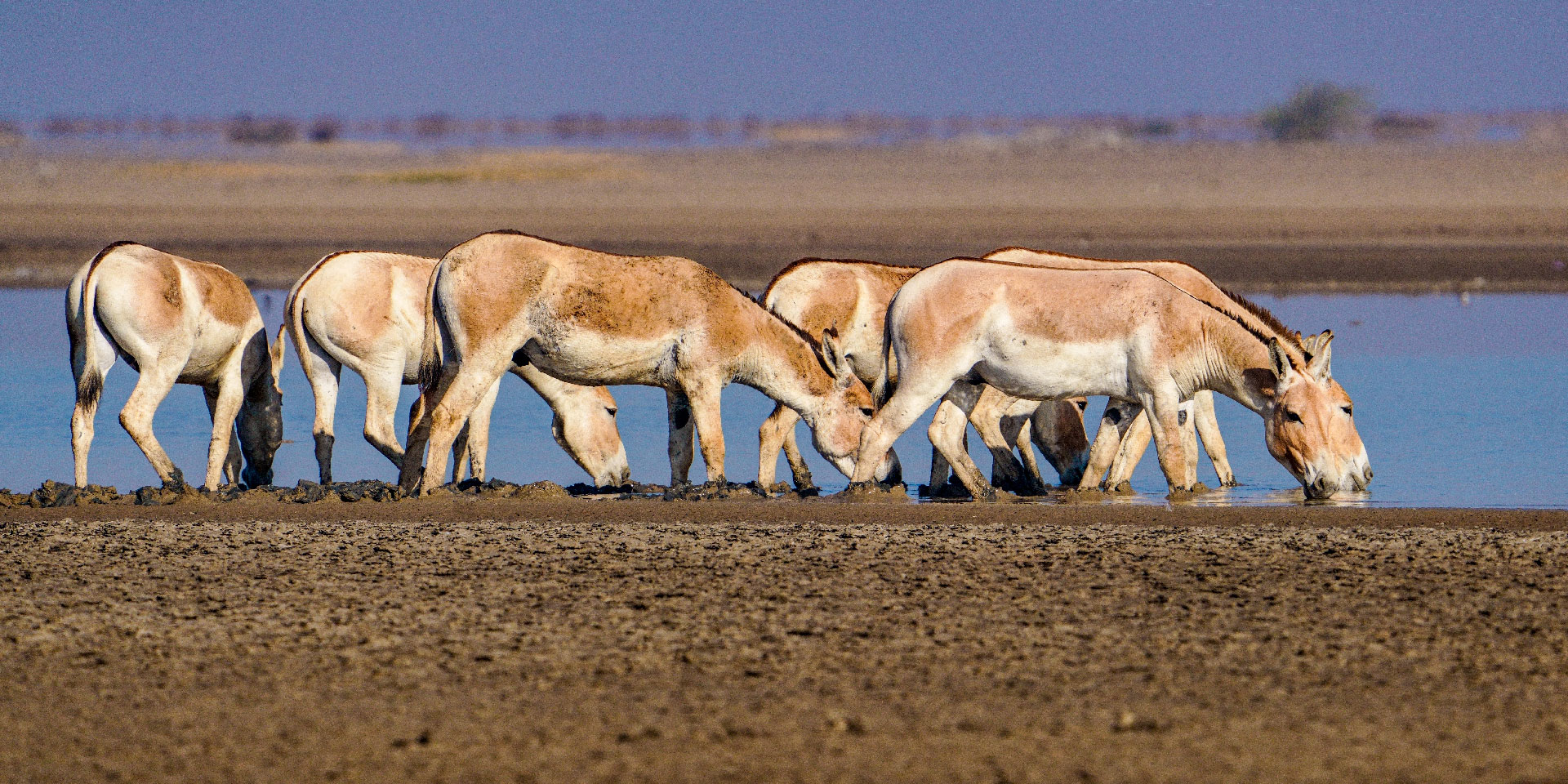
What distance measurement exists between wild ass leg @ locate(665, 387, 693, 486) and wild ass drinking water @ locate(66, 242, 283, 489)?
3.32m

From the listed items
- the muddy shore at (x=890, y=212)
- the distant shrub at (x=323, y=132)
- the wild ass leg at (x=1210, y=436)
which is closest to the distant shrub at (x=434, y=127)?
the distant shrub at (x=323, y=132)

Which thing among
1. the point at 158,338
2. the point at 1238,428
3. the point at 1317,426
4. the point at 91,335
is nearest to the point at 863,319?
the point at 1317,426

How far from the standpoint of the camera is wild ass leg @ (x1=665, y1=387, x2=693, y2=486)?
45.4 feet

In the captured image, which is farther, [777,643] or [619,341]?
[619,341]

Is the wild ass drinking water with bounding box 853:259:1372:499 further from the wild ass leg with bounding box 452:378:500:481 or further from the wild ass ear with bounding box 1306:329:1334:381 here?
the wild ass leg with bounding box 452:378:500:481

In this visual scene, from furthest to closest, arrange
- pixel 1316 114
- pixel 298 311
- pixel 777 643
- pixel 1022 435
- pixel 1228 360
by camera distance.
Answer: pixel 1316 114
pixel 298 311
pixel 1022 435
pixel 1228 360
pixel 777 643

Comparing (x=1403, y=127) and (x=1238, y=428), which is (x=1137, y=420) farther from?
(x=1403, y=127)

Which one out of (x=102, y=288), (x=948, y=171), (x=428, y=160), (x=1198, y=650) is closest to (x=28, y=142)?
(x=428, y=160)

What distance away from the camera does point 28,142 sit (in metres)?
122

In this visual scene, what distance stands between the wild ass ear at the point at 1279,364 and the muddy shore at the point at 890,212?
57.5 feet

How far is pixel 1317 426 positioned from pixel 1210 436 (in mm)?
1762

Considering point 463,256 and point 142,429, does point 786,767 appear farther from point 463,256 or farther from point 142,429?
point 142,429

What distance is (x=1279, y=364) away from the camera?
40.3 ft

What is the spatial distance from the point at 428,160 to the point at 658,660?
80.1m
